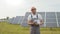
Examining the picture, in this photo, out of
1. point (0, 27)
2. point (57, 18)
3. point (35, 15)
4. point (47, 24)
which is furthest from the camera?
point (57, 18)

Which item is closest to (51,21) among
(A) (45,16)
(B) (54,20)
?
(B) (54,20)

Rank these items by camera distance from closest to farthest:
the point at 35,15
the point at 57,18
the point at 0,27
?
the point at 35,15, the point at 0,27, the point at 57,18

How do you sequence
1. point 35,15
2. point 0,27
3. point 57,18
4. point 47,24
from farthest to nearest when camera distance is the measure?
point 57,18, point 47,24, point 0,27, point 35,15

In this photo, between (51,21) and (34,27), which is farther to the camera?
(51,21)

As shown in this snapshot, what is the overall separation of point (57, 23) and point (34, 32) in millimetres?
7108

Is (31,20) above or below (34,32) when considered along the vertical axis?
above

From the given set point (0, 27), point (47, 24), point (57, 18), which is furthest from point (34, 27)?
point (57, 18)

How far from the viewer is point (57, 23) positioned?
12.2 m

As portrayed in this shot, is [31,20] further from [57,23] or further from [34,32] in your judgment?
[57,23]

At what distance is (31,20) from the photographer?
516cm

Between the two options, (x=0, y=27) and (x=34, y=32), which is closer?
(x=34, y=32)

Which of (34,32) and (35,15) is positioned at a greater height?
(35,15)

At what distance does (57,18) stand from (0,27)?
5.50 meters

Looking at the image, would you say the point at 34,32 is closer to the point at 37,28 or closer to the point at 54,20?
the point at 37,28
